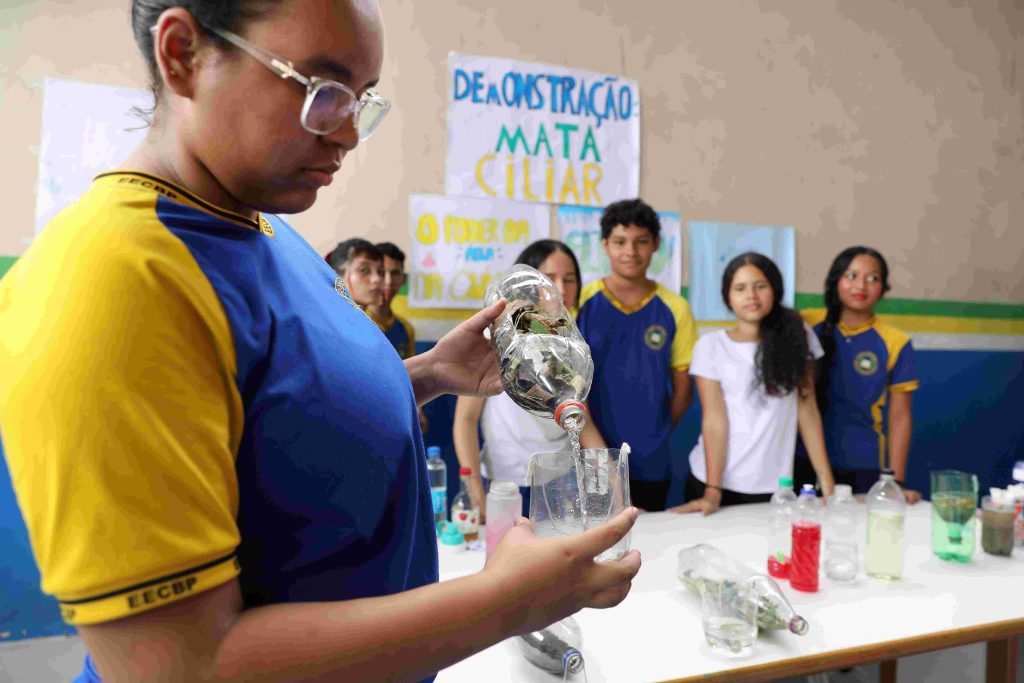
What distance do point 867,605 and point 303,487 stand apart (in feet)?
4.52

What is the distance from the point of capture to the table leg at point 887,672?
6.34ft

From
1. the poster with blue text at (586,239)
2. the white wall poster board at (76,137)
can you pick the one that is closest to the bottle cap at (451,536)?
the poster with blue text at (586,239)

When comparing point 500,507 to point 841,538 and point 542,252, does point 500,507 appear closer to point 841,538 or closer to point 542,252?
point 841,538

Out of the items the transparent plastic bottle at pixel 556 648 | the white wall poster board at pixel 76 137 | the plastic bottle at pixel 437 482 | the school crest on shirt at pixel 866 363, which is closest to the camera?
the transparent plastic bottle at pixel 556 648

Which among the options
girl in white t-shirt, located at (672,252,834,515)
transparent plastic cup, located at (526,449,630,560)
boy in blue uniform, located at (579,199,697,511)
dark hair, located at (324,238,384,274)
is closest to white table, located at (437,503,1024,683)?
transparent plastic cup, located at (526,449,630,560)

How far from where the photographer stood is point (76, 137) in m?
2.29

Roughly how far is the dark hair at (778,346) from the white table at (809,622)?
67 cm

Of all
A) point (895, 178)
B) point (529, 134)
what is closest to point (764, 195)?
point (895, 178)

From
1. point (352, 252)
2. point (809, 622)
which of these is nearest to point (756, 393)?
point (809, 622)

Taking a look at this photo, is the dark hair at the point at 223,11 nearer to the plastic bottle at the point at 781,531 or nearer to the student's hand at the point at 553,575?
the student's hand at the point at 553,575

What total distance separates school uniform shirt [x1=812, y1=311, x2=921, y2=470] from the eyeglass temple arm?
2.80m

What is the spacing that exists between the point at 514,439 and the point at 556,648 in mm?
1074

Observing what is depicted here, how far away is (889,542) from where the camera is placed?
5.12 feet

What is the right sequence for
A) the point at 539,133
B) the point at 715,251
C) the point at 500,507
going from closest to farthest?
the point at 500,507 → the point at 539,133 → the point at 715,251
